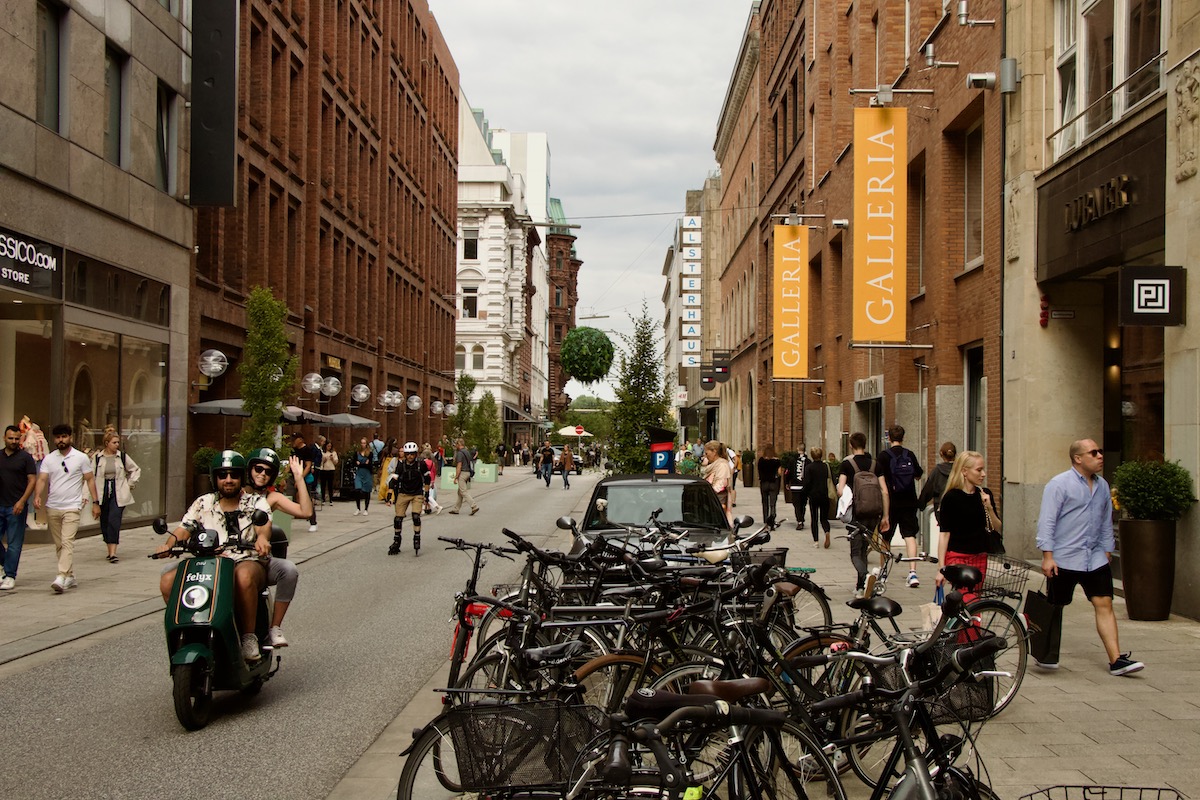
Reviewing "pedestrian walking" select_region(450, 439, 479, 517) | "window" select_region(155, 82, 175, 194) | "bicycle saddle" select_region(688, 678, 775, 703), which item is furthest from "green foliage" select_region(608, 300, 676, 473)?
"bicycle saddle" select_region(688, 678, 775, 703)

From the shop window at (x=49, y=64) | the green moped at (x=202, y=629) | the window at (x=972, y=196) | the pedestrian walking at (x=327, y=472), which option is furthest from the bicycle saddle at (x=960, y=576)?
the pedestrian walking at (x=327, y=472)

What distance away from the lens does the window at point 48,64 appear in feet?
64.2

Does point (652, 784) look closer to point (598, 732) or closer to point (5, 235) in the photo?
point (598, 732)

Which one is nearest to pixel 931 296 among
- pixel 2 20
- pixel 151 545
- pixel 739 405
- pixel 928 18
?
pixel 928 18

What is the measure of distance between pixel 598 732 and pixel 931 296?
60.0ft

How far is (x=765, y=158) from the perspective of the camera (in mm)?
45844

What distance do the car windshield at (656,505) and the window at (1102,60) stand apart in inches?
251

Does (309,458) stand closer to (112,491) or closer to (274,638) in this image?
(112,491)

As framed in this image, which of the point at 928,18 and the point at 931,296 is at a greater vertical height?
the point at 928,18

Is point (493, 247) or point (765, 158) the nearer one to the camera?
point (765, 158)

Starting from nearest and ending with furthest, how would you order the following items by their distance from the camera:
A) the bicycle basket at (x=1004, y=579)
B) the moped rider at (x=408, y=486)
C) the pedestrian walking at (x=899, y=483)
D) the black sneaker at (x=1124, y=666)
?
the bicycle basket at (x=1004, y=579) < the black sneaker at (x=1124, y=666) < the pedestrian walking at (x=899, y=483) < the moped rider at (x=408, y=486)

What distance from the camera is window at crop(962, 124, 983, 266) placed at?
19984 mm

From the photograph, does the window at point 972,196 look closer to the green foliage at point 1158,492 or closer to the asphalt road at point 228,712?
→ the green foliage at point 1158,492

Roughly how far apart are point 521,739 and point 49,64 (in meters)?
19.2
